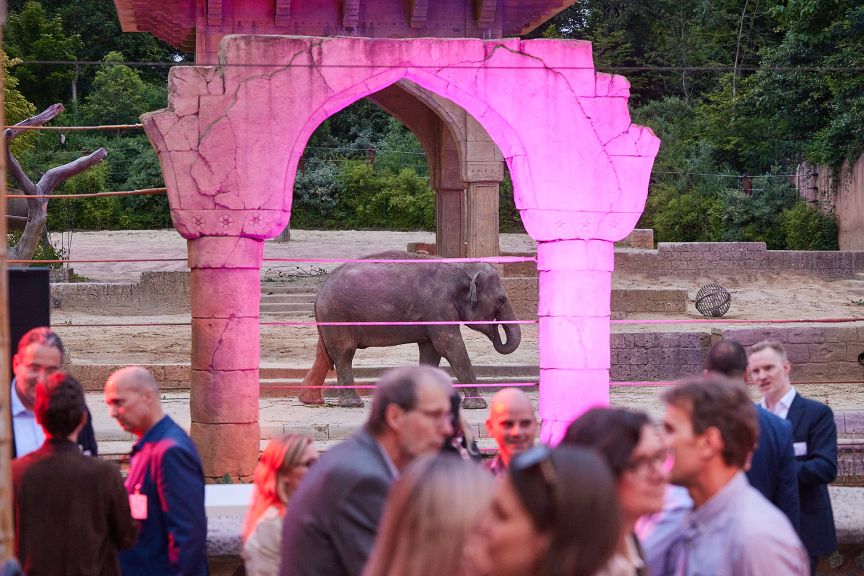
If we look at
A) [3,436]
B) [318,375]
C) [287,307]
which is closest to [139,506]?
Answer: [3,436]

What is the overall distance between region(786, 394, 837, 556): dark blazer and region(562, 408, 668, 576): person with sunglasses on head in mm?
2213

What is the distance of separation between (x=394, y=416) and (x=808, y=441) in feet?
8.10

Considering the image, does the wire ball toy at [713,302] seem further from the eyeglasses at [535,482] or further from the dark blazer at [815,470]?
the eyeglasses at [535,482]

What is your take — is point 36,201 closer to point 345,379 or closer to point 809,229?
point 345,379

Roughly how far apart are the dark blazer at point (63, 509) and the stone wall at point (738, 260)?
67.1 ft

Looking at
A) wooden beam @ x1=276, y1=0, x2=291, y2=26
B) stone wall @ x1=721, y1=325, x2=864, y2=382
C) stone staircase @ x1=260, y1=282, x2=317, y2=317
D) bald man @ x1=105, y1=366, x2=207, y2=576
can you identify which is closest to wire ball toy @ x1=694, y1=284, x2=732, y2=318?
stone wall @ x1=721, y1=325, x2=864, y2=382

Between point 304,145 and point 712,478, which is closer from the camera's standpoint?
point 712,478

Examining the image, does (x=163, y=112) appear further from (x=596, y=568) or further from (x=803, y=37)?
(x=803, y=37)

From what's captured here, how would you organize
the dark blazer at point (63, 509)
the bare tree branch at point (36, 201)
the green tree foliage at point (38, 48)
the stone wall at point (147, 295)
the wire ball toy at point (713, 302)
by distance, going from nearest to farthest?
the dark blazer at point (63, 509) < the bare tree branch at point (36, 201) < the wire ball toy at point (713, 302) < the stone wall at point (147, 295) < the green tree foliage at point (38, 48)

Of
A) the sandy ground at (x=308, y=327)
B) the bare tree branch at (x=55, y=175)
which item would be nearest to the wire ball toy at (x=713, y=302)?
A: the sandy ground at (x=308, y=327)

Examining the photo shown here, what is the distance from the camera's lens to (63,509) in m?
4.26

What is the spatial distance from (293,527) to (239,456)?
17.4 ft

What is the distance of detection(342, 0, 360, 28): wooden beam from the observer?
13.5m

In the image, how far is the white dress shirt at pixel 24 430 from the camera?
5195 millimetres
